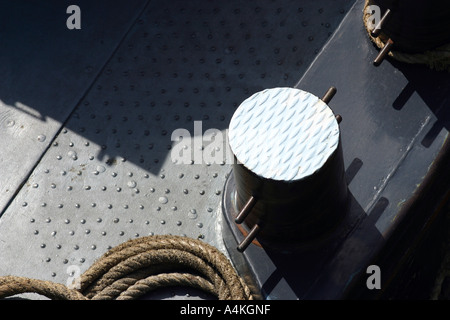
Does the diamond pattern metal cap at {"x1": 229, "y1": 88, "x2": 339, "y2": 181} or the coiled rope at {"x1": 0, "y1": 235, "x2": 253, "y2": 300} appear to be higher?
the diamond pattern metal cap at {"x1": 229, "y1": 88, "x2": 339, "y2": 181}

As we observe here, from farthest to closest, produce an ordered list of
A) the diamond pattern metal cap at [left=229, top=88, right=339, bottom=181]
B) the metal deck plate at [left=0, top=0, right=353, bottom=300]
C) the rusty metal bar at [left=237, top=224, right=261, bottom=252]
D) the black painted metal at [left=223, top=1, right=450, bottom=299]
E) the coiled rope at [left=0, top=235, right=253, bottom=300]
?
1. the metal deck plate at [left=0, top=0, right=353, bottom=300]
2. the coiled rope at [left=0, top=235, right=253, bottom=300]
3. the black painted metal at [left=223, top=1, right=450, bottom=299]
4. the rusty metal bar at [left=237, top=224, right=261, bottom=252]
5. the diamond pattern metal cap at [left=229, top=88, right=339, bottom=181]

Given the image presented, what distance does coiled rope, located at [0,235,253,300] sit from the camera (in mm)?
2906

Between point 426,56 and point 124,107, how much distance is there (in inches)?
60.1

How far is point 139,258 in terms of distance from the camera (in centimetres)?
297

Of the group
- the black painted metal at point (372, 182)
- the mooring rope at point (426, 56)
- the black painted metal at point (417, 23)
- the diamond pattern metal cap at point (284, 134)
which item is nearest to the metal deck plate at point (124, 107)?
the black painted metal at point (372, 182)

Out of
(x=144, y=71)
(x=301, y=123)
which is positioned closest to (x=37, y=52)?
(x=144, y=71)

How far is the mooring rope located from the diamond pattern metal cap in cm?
69

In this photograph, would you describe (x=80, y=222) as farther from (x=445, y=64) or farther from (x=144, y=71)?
(x=445, y=64)

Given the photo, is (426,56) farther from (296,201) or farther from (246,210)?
(246,210)

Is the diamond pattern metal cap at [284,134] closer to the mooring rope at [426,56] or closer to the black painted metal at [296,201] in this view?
the black painted metal at [296,201]

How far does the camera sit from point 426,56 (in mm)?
2887

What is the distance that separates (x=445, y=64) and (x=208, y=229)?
1.24 metres

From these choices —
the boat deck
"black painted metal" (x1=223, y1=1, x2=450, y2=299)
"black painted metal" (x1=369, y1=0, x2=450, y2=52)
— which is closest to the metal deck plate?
the boat deck

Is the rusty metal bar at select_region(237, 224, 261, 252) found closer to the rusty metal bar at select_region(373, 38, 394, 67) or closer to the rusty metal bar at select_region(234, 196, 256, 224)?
the rusty metal bar at select_region(234, 196, 256, 224)
